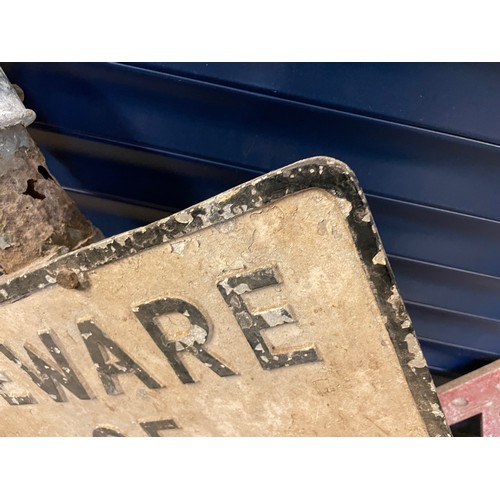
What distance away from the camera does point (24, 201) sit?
83 centimetres

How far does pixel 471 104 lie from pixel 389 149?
165 mm

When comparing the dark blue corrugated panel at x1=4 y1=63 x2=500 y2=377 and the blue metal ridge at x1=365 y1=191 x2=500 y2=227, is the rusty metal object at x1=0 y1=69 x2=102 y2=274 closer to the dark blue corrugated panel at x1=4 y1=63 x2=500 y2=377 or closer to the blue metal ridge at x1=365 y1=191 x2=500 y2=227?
the dark blue corrugated panel at x1=4 y1=63 x2=500 y2=377

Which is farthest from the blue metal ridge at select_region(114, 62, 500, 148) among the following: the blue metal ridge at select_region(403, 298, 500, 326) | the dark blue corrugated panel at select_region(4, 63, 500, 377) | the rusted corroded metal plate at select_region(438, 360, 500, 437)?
the rusted corroded metal plate at select_region(438, 360, 500, 437)

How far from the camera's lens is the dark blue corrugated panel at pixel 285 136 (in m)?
0.87

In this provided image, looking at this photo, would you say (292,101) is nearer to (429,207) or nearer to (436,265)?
(429,207)

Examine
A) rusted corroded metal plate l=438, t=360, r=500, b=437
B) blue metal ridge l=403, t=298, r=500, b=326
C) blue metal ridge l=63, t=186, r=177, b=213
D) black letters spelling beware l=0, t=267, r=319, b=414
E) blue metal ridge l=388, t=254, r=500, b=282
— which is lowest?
rusted corroded metal plate l=438, t=360, r=500, b=437

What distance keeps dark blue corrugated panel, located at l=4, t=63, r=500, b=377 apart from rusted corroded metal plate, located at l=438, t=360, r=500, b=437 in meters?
0.37

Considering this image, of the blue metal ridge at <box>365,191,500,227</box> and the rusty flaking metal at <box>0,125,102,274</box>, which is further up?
the rusty flaking metal at <box>0,125,102,274</box>

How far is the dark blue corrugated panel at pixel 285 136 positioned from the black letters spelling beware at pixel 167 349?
0.37m

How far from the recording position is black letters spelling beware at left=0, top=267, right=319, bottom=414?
73cm

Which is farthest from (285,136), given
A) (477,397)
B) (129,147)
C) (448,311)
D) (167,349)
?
(477,397)

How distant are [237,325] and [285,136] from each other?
A: 41 centimetres

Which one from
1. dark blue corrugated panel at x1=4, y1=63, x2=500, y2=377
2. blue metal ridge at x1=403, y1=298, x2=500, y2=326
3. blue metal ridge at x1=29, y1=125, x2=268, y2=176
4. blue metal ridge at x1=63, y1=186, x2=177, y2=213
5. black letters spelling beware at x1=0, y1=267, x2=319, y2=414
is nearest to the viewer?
black letters spelling beware at x1=0, y1=267, x2=319, y2=414

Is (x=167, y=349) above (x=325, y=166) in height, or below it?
below
